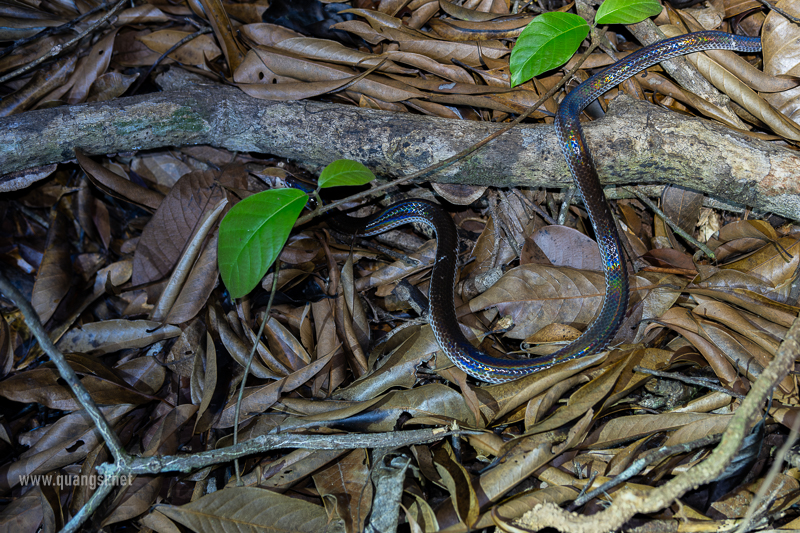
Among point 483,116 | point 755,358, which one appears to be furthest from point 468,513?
point 483,116

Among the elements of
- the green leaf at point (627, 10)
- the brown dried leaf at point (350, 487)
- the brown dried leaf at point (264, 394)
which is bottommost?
the brown dried leaf at point (350, 487)

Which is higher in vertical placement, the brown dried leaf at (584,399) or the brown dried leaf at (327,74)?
the brown dried leaf at (327,74)

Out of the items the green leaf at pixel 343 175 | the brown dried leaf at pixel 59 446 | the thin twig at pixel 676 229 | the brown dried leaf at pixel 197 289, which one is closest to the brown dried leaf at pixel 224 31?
the brown dried leaf at pixel 197 289

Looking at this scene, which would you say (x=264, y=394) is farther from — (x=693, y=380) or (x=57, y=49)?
(x=57, y=49)

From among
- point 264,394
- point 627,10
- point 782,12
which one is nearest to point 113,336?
point 264,394

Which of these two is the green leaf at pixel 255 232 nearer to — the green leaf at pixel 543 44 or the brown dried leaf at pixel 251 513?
the brown dried leaf at pixel 251 513

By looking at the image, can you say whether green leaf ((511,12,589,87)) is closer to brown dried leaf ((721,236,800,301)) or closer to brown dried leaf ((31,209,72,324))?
brown dried leaf ((721,236,800,301))

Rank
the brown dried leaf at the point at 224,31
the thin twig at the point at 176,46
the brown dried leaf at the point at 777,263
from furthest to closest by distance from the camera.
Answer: the thin twig at the point at 176,46
the brown dried leaf at the point at 224,31
the brown dried leaf at the point at 777,263
